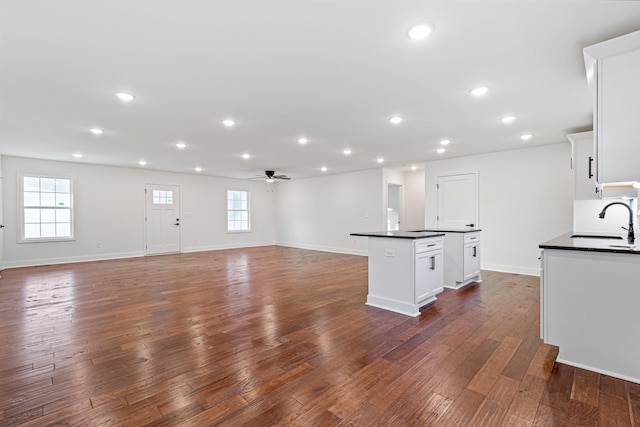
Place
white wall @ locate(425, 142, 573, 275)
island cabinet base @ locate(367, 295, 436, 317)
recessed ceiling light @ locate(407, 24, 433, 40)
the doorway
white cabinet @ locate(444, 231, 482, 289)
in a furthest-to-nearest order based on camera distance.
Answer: the doorway < white wall @ locate(425, 142, 573, 275) < white cabinet @ locate(444, 231, 482, 289) < island cabinet base @ locate(367, 295, 436, 317) < recessed ceiling light @ locate(407, 24, 433, 40)

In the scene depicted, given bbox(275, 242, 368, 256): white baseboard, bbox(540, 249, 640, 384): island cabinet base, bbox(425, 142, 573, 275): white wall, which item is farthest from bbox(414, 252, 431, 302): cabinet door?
bbox(275, 242, 368, 256): white baseboard

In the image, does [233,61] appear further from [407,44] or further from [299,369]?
[299,369]

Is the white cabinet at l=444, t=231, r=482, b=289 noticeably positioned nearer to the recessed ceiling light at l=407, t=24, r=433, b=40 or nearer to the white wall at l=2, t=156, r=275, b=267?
the recessed ceiling light at l=407, t=24, r=433, b=40

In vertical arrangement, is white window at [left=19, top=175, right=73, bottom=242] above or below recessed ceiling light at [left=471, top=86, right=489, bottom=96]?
Result: below

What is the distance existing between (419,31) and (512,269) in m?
5.46

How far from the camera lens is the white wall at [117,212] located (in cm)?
661

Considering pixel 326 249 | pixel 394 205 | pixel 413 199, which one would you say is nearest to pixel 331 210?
pixel 326 249

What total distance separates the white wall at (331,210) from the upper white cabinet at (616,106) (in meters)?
5.99

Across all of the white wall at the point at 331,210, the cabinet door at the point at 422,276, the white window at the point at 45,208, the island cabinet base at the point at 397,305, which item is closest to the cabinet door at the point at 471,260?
the island cabinet base at the point at 397,305

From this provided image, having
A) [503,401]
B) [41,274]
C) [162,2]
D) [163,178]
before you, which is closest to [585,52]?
[503,401]

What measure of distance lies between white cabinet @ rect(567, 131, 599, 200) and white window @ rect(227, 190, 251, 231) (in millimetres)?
9083

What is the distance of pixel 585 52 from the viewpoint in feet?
7.04

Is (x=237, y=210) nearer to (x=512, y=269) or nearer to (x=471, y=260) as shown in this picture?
(x=471, y=260)

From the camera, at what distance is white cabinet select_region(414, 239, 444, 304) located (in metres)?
3.49
